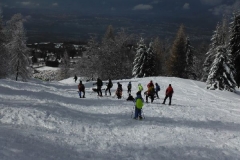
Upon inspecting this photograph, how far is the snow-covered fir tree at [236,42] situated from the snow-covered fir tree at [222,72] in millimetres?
8437

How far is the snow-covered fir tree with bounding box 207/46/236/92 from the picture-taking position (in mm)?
32812

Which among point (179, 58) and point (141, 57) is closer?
point (141, 57)

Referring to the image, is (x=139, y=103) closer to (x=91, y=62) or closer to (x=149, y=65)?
(x=149, y=65)

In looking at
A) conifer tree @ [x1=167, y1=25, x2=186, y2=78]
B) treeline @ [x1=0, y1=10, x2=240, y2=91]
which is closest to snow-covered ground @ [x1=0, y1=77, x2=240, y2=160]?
treeline @ [x1=0, y1=10, x2=240, y2=91]

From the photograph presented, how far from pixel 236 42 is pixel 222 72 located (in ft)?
36.0

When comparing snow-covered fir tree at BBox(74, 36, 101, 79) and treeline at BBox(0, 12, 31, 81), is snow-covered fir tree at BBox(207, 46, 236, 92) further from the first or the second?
snow-covered fir tree at BBox(74, 36, 101, 79)

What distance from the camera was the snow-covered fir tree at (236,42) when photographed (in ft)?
135

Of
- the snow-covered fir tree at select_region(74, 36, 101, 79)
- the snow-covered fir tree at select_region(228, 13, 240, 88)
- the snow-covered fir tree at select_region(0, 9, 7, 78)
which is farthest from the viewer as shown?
the snow-covered fir tree at select_region(74, 36, 101, 79)

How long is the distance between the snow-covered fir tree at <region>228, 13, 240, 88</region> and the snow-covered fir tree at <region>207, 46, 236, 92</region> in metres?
8.44

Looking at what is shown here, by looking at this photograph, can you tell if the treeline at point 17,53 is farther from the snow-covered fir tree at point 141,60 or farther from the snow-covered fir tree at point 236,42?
the snow-covered fir tree at point 236,42

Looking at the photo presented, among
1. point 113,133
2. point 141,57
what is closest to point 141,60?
point 141,57

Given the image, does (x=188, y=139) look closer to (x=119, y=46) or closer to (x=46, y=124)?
(x=46, y=124)

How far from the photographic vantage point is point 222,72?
33.0 metres

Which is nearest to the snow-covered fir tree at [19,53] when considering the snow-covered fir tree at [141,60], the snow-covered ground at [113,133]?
the snow-covered fir tree at [141,60]
